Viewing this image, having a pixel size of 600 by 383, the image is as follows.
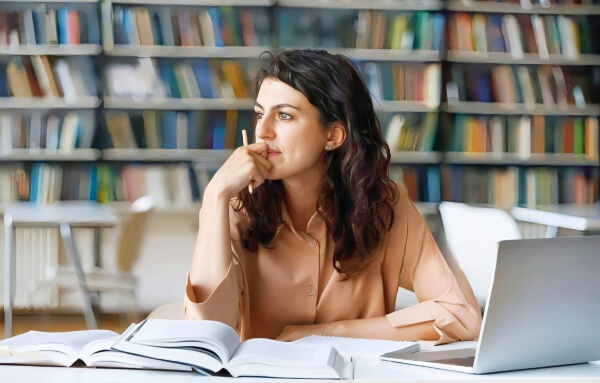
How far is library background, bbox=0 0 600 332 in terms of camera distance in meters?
4.16

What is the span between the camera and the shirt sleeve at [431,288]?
4.79 ft

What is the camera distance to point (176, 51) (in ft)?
13.6

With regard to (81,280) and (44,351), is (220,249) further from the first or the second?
(81,280)

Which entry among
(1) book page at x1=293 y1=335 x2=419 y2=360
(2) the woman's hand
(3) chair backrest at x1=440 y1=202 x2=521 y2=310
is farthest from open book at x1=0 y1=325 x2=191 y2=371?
(3) chair backrest at x1=440 y1=202 x2=521 y2=310

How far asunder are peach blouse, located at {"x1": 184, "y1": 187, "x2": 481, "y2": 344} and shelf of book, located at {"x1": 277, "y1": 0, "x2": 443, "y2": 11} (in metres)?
2.68

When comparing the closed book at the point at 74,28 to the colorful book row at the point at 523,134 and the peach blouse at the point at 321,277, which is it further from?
the peach blouse at the point at 321,277

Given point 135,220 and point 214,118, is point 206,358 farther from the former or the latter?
point 214,118

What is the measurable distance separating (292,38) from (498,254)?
346cm

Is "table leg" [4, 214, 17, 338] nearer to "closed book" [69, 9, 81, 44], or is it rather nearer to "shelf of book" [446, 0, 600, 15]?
"closed book" [69, 9, 81, 44]

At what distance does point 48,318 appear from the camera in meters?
4.28

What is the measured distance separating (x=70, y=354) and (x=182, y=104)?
3.26 m

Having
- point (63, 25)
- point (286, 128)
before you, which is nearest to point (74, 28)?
point (63, 25)

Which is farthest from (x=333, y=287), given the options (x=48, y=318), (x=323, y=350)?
(x=48, y=318)

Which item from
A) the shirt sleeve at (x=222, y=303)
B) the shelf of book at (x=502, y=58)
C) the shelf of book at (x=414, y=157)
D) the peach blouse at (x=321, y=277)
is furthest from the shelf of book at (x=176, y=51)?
the shirt sleeve at (x=222, y=303)
